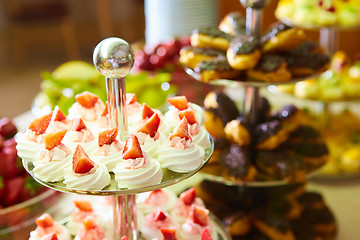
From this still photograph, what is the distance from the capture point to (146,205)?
108cm

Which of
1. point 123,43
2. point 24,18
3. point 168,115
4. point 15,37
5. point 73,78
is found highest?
point 123,43

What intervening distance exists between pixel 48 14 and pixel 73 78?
3.55 meters

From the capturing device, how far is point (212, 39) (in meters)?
1.30

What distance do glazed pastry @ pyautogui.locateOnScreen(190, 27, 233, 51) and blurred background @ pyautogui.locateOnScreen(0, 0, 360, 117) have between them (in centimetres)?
→ 311

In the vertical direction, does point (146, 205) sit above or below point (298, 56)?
below

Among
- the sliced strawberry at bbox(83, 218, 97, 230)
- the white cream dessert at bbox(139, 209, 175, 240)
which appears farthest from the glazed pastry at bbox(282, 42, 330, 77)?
the sliced strawberry at bbox(83, 218, 97, 230)

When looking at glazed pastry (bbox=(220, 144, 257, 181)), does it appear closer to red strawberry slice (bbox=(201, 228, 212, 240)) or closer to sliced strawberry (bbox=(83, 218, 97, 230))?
red strawberry slice (bbox=(201, 228, 212, 240))

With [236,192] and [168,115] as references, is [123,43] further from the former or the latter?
[236,192]

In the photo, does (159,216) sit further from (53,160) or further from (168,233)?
(53,160)

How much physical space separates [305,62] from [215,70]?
24 cm

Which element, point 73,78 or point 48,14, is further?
point 48,14

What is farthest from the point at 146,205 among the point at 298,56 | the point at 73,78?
the point at 73,78

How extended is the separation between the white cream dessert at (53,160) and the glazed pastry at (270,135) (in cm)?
58

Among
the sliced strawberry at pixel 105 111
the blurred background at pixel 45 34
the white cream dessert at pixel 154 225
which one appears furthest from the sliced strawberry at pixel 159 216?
the blurred background at pixel 45 34
